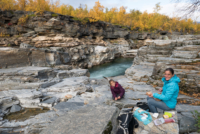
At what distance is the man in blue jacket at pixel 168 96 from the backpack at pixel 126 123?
85 cm

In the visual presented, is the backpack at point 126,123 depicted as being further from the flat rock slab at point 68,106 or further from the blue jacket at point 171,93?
the flat rock slab at point 68,106

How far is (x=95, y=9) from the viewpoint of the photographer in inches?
1729

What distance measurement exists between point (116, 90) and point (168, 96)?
2307mm

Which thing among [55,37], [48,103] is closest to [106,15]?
[55,37]

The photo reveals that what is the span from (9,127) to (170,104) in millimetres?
6550

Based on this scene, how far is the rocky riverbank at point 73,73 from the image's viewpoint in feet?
12.2

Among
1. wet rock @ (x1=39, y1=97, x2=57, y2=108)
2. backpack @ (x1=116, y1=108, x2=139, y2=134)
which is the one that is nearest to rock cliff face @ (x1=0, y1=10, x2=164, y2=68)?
wet rock @ (x1=39, y1=97, x2=57, y2=108)

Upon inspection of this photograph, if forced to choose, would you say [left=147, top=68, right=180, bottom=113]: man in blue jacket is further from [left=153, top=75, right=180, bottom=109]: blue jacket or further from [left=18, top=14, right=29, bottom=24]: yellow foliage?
[left=18, top=14, right=29, bottom=24]: yellow foliage

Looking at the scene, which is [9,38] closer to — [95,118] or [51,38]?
[51,38]

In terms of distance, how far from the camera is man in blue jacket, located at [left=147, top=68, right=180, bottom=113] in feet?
11.2

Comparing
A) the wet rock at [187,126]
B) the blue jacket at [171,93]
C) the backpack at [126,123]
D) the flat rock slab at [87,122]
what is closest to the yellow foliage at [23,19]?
the flat rock slab at [87,122]

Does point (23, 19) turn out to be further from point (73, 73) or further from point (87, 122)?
point (87, 122)

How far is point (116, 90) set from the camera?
210 inches

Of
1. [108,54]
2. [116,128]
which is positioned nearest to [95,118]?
[116,128]
